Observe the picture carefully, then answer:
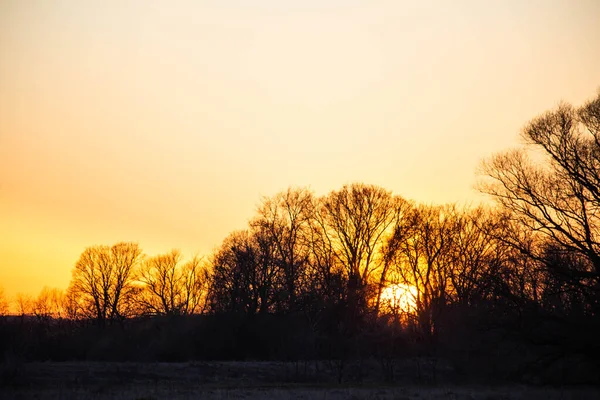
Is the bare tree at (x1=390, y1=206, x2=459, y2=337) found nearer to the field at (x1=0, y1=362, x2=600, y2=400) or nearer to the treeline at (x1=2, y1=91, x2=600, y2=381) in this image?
the treeline at (x1=2, y1=91, x2=600, y2=381)

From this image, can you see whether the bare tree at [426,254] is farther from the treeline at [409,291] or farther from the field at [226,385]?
the field at [226,385]

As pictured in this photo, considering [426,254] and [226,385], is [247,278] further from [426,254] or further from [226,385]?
[226,385]

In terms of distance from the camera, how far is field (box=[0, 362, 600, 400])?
25.2m

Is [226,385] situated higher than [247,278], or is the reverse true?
[247,278]

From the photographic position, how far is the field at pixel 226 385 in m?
25.2

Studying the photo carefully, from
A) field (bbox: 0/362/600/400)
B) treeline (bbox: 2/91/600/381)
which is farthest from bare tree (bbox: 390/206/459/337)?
field (bbox: 0/362/600/400)

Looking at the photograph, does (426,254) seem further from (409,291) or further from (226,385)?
(226,385)

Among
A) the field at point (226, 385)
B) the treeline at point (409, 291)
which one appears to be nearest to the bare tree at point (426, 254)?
Result: the treeline at point (409, 291)

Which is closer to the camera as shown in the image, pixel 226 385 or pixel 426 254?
pixel 226 385

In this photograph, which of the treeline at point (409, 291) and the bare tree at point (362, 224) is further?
the bare tree at point (362, 224)

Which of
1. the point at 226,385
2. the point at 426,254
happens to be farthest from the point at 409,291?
the point at 226,385

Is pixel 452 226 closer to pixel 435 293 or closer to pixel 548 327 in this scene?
pixel 435 293

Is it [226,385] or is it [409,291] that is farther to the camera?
[409,291]

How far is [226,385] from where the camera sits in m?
32.0
